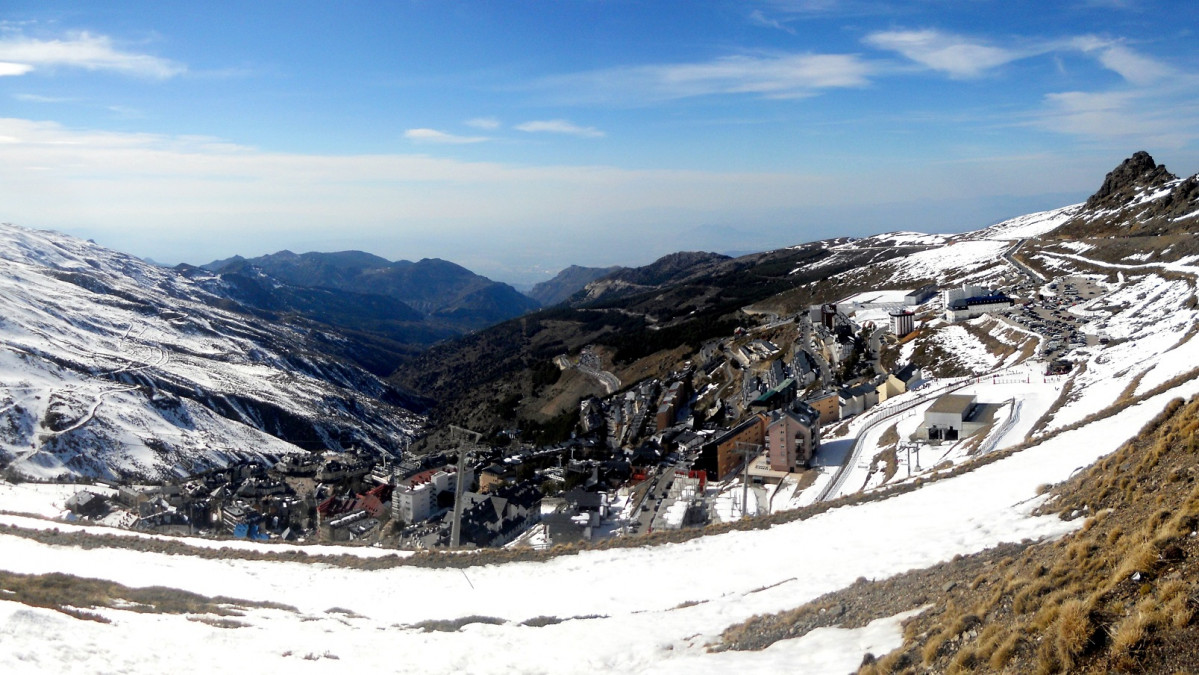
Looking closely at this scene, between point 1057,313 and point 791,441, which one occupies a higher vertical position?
point 1057,313

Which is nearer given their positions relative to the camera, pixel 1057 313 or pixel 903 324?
pixel 1057 313

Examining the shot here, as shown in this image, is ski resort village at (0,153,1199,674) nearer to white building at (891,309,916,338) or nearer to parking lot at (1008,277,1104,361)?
parking lot at (1008,277,1104,361)

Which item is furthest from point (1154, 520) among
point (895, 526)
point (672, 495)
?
point (672, 495)

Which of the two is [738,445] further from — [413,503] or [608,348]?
[608,348]

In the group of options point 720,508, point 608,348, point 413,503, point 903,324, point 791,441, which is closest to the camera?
point 720,508

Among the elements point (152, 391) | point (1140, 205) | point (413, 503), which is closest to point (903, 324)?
point (413, 503)

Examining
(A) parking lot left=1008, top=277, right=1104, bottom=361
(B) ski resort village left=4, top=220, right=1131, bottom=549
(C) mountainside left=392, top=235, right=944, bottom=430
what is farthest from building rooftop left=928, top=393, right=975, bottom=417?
(C) mountainside left=392, top=235, right=944, bottom=430

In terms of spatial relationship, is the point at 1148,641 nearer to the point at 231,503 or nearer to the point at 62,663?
the point at 62,663
